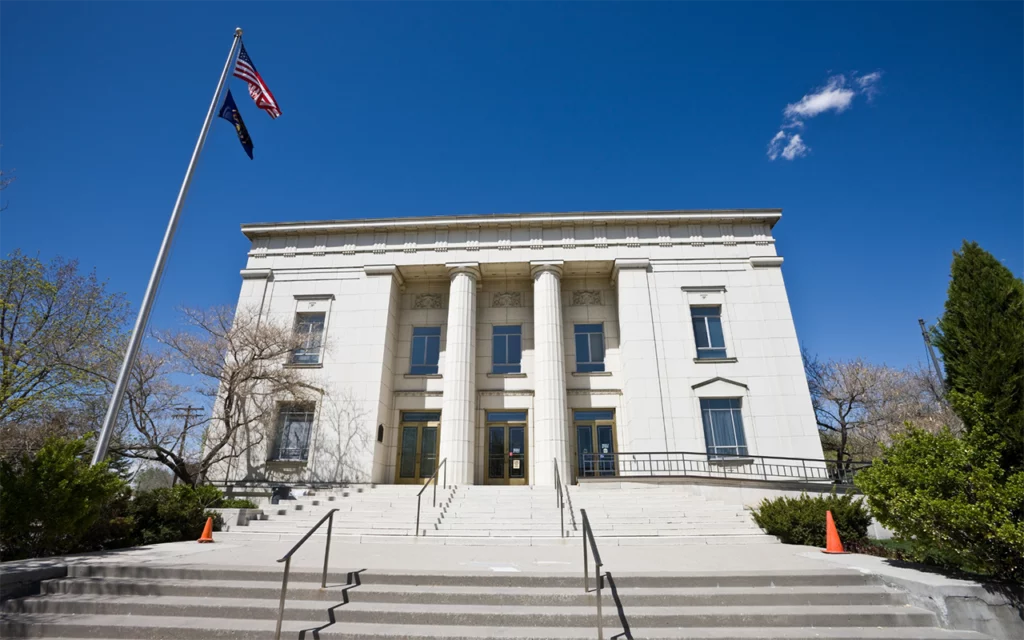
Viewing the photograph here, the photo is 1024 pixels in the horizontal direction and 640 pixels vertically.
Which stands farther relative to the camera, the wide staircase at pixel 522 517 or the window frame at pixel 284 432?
the window frame at pixel 284 432

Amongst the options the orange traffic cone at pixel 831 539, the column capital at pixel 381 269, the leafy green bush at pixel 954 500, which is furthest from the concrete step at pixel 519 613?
the column capital at pixel 381 269

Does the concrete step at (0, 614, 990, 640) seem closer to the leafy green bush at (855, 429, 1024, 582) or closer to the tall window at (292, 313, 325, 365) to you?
the leafy green bush at (855, 429, 1024, 582)

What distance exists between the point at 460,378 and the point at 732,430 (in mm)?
12068

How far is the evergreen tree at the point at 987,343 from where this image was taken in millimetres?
6711

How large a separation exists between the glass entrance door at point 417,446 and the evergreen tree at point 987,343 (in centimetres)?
1857

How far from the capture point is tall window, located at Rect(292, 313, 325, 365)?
2192cm

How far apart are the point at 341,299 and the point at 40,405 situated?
1127cm

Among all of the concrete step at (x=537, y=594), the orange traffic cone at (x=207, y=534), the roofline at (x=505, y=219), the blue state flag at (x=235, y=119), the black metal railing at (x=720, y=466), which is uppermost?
the roofline at (x=505, y=219)

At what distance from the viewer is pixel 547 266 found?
23.1m

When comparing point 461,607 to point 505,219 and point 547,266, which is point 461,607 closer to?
point 547,266

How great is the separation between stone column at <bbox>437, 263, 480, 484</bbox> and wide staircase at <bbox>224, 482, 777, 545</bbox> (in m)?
2.75

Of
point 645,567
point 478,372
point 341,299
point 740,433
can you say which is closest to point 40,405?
point 341,299

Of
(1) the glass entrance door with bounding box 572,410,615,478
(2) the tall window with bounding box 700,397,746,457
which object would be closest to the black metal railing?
(2) the tall window with bounding box 700,397,746,457

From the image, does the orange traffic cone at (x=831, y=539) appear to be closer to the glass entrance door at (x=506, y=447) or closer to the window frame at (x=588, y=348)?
the window frame at (x=588, y=348)
